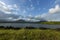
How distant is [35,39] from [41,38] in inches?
27.9

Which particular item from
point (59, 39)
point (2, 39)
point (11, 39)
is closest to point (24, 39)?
point (11, 39)

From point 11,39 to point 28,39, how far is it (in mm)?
1878

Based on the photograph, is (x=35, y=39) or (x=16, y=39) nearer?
(x=16, y=39)

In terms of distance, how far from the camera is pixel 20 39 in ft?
48.6

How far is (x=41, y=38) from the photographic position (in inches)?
607

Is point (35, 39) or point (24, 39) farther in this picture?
point (35, 39)

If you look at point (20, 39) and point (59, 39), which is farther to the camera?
point (59, 39)

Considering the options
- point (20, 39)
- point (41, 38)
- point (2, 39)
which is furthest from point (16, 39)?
point (41, 38)

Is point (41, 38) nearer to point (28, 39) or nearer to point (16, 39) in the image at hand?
point (28, 39)

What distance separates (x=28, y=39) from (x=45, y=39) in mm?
1857

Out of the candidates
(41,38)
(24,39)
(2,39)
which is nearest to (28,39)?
(24,39)

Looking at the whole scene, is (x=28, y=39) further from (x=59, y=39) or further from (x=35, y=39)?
(x=59, y=39)

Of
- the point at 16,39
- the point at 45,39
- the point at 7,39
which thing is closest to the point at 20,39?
the point at 16,39

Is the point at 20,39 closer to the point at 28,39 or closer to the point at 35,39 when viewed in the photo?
the point at 28,39
